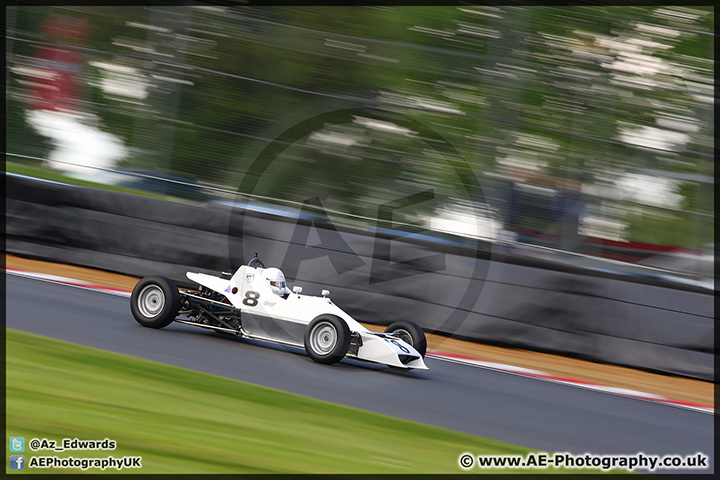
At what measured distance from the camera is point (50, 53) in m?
10.1

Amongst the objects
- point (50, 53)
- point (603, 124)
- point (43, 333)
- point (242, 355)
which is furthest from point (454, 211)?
point (50, 53)

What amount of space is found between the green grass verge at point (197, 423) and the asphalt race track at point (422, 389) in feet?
1.01

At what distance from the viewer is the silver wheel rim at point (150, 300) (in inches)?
236

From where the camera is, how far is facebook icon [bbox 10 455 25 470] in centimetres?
285

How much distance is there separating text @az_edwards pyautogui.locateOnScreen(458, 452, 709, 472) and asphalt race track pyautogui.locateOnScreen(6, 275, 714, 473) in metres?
0.10

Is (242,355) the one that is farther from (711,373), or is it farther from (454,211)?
(711,373)

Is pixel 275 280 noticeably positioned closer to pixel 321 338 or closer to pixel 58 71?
pixel 321 338

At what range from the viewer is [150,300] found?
6.04 m

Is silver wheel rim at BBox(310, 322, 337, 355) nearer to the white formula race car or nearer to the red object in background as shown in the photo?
the white formula race car

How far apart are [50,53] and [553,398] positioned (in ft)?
26.8

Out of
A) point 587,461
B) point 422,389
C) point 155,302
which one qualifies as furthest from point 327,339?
point 587,461

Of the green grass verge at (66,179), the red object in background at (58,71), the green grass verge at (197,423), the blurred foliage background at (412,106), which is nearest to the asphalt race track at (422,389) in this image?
the green grass verge at (197,423)

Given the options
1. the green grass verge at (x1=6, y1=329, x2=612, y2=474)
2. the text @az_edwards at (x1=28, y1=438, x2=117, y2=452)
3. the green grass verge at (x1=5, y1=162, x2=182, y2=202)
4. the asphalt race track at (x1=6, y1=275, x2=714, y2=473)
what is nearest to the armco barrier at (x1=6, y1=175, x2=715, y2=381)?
the green grass verge at (x1=5, y1=162, x2=182, y2=202)

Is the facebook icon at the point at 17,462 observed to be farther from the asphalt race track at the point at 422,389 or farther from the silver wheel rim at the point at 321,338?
the silver wheel rim at the point at 321,338
